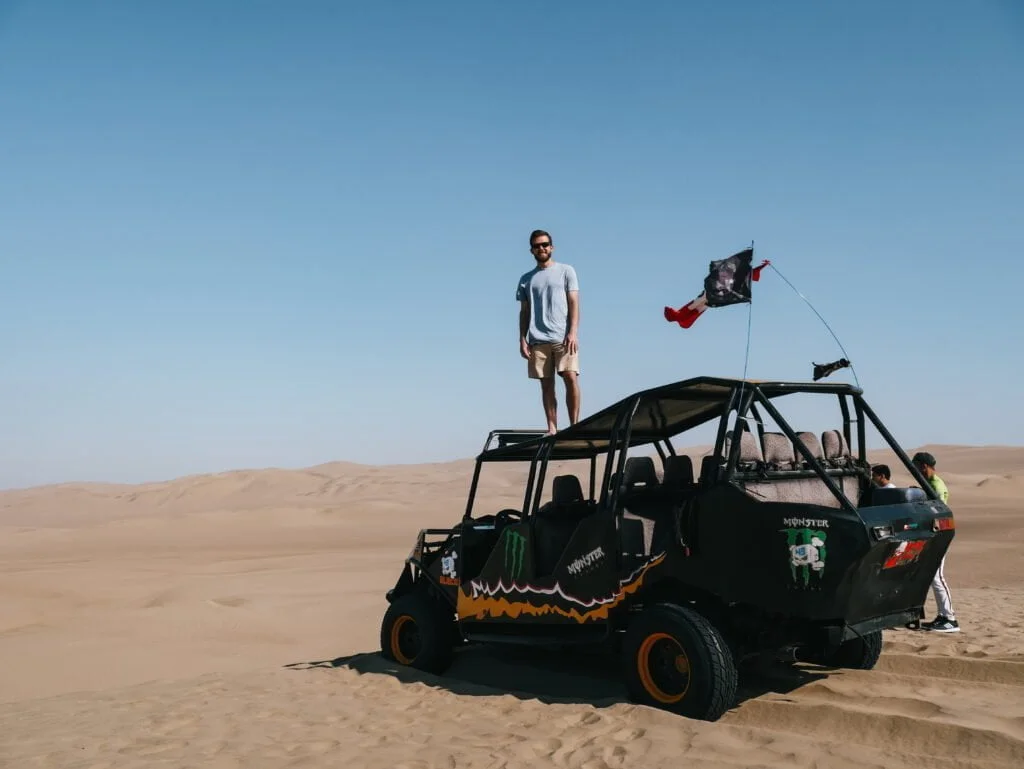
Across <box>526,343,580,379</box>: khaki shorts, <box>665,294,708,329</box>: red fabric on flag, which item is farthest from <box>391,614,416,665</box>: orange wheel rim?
<box>665,294,708,329</box>: red fabric on flag

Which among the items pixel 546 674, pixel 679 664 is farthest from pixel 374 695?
pixel 679 664

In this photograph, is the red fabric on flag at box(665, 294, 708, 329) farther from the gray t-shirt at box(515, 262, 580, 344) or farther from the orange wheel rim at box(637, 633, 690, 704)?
the orange wheel rim at box(637, 633, 690, 704)

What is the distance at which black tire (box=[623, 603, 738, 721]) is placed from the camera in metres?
5.92

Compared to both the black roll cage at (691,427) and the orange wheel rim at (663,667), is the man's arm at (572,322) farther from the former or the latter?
the orange wheel rim at (663,667)

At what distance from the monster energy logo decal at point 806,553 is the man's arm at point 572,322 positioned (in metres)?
3.48

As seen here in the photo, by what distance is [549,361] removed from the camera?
29.7 feet

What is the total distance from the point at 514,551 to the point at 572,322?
241 centimetres

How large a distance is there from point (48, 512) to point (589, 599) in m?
50.7

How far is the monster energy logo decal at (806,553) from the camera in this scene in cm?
577

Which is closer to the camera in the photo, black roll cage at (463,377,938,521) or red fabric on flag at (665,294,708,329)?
black roll cage at (463,377,938,521)

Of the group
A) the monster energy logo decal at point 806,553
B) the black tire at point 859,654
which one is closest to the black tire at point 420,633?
the black tire at point 859,654

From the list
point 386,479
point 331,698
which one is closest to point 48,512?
point 386,479

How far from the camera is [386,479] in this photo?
5925 cm

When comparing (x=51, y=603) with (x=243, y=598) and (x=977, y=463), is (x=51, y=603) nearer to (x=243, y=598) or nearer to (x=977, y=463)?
(x=243, y=598)
